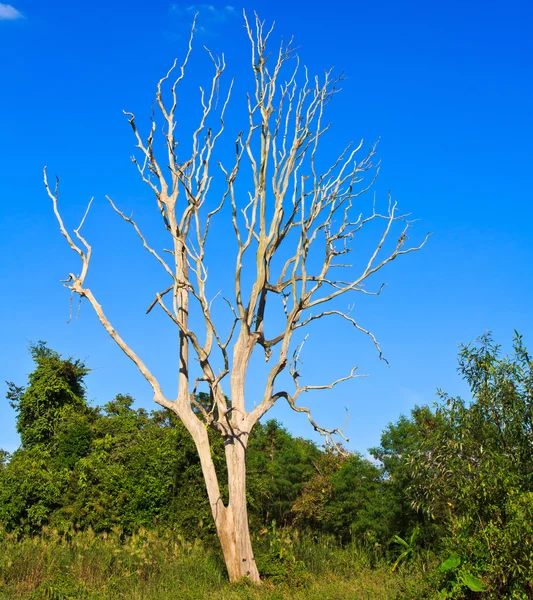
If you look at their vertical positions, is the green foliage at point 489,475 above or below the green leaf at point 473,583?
above

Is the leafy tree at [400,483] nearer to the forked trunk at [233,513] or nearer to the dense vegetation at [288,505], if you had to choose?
the dense vegetation at [288,505]

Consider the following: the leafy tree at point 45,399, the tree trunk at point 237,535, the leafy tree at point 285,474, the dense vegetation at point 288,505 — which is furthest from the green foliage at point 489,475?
the leafy tree at point 45,399

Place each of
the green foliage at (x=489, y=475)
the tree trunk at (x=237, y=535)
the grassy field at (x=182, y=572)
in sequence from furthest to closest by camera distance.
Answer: the tree trunk at (x=237, y=535) → the grassy field at (x=182, y=572) → the green foliage at (x=489, y=475)

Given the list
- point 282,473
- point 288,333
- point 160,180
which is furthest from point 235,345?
point 282,473

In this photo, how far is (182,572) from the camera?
41.6ft

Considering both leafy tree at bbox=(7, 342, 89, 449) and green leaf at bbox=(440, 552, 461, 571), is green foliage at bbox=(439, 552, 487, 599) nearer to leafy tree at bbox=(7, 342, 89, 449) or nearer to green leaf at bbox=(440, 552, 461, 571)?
green leaf at bbox=(440, 552, 461, 571)

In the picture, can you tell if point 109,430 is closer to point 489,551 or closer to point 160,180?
point 160,180

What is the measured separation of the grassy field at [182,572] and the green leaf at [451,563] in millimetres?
919

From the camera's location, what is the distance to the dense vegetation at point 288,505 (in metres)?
9.10

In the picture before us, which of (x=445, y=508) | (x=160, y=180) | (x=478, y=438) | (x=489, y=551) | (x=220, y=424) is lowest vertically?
(x=489, y=551)

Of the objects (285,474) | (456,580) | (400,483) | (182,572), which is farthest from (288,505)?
(456,580)

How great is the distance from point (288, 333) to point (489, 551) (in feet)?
19.5

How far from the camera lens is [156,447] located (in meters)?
18.5

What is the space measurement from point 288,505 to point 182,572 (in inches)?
442
